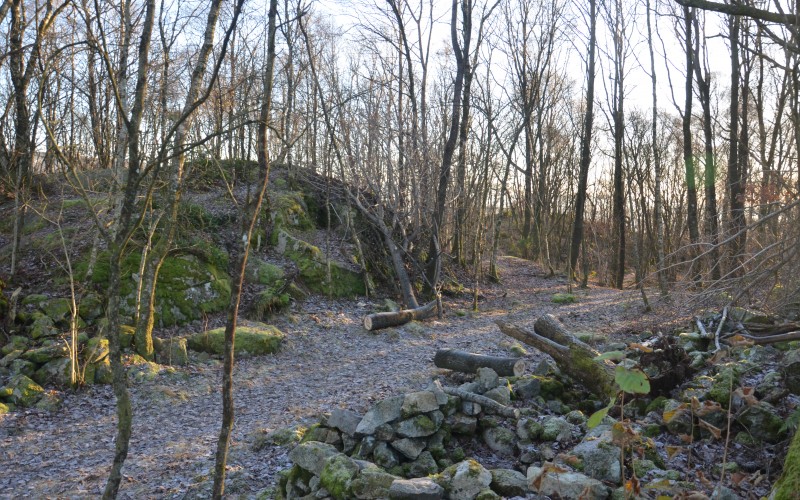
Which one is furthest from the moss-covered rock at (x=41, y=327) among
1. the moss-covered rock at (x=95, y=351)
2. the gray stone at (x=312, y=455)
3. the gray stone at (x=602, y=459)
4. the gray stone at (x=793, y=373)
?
the gray stone at (x=793, y=373)

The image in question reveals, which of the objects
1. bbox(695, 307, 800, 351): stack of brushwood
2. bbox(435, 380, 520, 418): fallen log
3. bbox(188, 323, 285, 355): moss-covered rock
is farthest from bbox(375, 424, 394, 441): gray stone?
bbox(188, 323, 285, 355): moss-covered rock

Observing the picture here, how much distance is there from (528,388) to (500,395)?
53cm

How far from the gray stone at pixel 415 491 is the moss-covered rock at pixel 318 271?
348 inches

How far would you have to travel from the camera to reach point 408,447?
5.10 m

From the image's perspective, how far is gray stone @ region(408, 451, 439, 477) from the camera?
4.93 m

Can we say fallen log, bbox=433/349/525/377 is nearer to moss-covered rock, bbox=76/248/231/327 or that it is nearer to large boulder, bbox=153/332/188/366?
large boulder, bbox=153/332/188/366

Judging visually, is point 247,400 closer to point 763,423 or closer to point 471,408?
point 471,408

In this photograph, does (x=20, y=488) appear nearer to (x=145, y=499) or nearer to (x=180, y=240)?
(x=145, y=499)

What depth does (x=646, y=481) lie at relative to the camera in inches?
164

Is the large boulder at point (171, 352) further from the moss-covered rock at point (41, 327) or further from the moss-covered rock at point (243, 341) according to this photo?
the moss-covered rock at point (41, 327)

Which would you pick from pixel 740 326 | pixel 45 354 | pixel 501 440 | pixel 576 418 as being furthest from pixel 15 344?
pixel 740 326

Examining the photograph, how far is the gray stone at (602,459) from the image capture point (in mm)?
4188

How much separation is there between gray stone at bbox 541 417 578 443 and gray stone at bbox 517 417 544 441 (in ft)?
0.17

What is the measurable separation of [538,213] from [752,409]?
19.9 m
